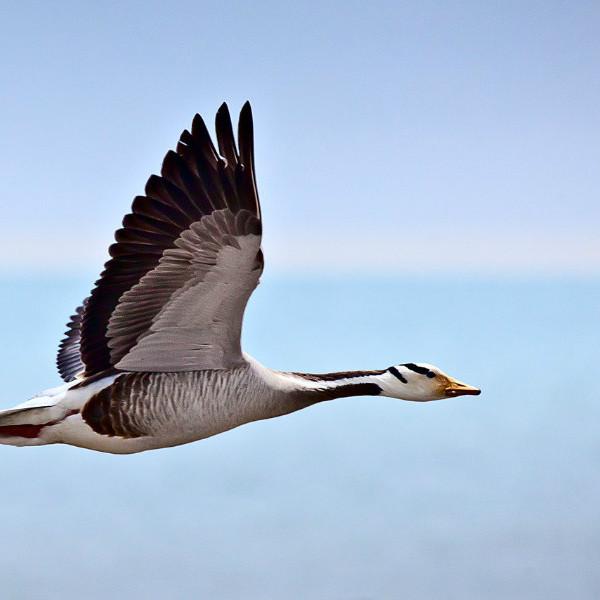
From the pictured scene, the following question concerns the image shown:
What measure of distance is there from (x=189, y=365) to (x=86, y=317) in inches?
28.8

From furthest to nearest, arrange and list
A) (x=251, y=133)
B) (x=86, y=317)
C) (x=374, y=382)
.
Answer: (x=374, y=382) < (x=86, y=317) < (x=251, y=133)

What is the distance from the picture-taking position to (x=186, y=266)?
5.86 meters

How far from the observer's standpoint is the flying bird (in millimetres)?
5680

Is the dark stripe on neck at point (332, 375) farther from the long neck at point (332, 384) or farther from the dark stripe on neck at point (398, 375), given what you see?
the dark stripe on neck at point (398, 375)

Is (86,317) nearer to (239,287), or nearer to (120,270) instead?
(120,270)

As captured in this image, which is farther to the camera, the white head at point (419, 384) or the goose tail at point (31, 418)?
the white head at point (419, 384)

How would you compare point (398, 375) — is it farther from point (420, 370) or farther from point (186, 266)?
point (186, 266)

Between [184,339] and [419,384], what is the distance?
1729 millimetres

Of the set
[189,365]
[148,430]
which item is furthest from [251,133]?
[148,430]

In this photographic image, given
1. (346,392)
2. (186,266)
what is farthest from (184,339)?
(346,392)

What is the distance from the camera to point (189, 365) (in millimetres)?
6301

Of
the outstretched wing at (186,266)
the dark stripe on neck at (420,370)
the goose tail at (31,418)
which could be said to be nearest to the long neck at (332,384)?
the dark stripe on neck at (420,370)

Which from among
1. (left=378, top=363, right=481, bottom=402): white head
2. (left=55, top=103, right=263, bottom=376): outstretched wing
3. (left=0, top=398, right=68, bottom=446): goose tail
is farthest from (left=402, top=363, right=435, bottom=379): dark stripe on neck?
(left=0, top=398, right=68, bottom=446): goose tail

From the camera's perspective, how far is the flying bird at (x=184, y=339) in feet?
18.6
